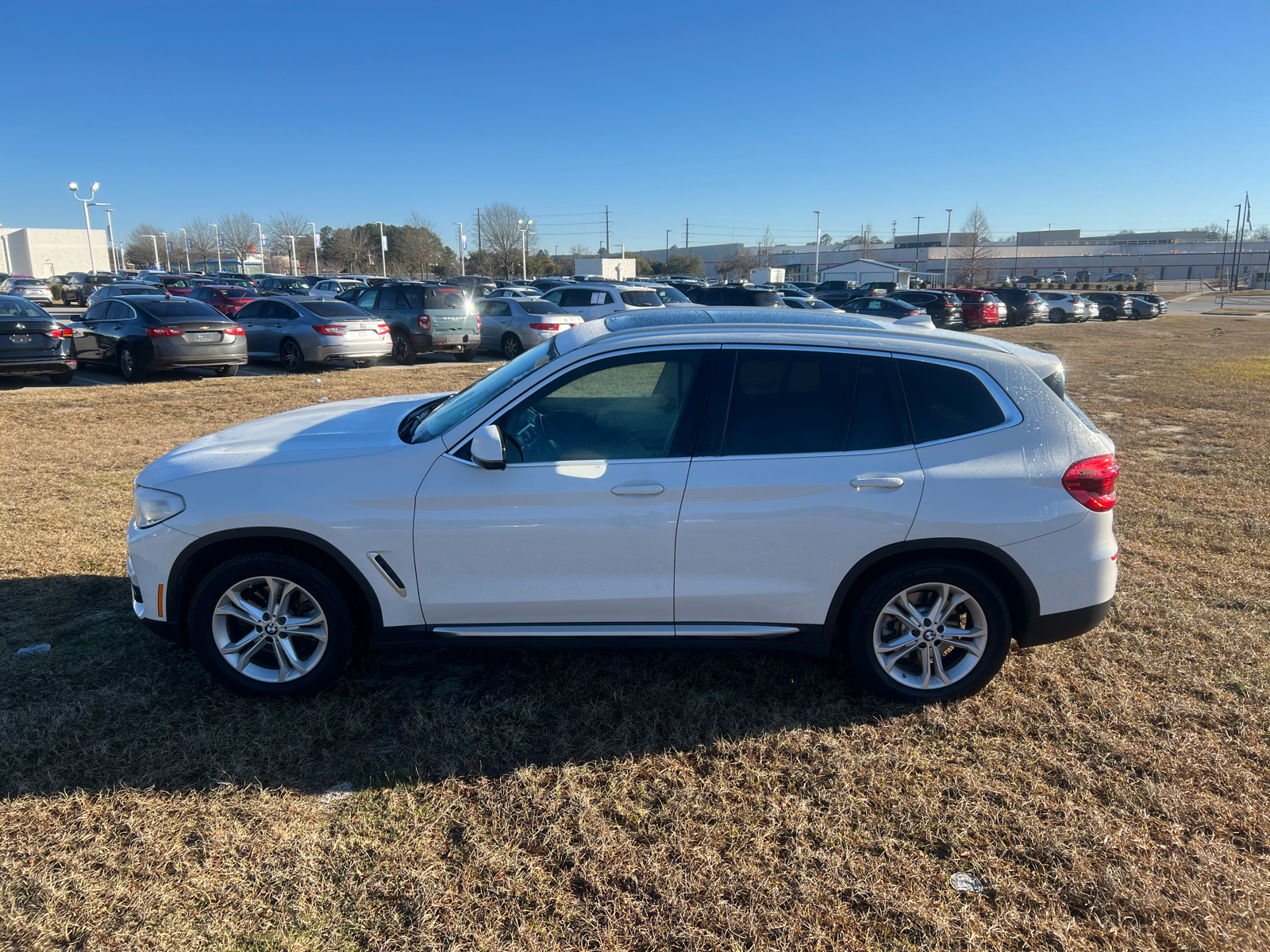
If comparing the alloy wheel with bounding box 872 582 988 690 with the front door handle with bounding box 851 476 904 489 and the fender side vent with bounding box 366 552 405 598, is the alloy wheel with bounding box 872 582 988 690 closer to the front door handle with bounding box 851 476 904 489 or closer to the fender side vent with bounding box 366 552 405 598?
the front door handle with bounding box 851 476 904 489

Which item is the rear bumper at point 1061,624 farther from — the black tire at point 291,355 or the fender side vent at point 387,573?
the black tire at point 291,355

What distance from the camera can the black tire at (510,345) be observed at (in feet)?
66.0

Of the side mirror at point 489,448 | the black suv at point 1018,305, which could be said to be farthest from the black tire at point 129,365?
the black suv at point 1018,305

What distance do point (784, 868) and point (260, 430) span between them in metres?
3.23

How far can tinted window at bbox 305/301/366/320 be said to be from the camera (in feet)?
56.0

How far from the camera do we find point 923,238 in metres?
139

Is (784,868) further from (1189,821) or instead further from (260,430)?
(260,430)

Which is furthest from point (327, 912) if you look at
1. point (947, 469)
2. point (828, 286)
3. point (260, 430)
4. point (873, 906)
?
point (828, 286)

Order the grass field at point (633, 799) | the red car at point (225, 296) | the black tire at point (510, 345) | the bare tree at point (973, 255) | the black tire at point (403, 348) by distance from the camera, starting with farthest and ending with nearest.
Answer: the bare tree at point (973, 255), the red car at point (225, 296), the black tire at point (510, 345), the black tire at point (403, 348), the grass field at point (633, 799)

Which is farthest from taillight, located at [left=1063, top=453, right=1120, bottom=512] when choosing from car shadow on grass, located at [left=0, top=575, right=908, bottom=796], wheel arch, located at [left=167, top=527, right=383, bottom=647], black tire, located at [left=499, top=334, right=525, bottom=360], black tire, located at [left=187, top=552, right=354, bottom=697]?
black tire, located at [left=499, top=334, right=525, bottom=360]

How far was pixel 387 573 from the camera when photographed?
12.0ft

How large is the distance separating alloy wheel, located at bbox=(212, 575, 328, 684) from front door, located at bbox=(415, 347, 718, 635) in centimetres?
58

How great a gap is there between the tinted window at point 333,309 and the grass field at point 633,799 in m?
12.7

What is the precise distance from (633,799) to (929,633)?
5.08 feet
